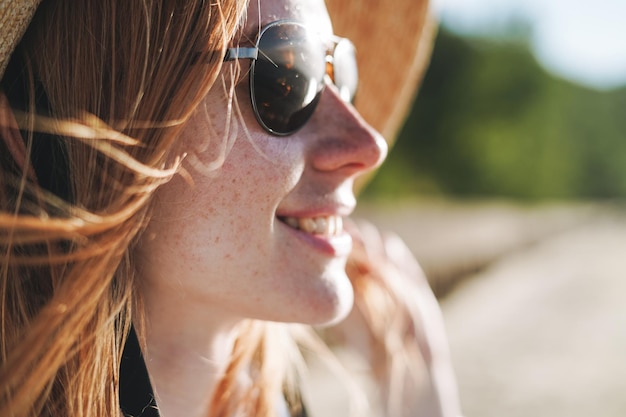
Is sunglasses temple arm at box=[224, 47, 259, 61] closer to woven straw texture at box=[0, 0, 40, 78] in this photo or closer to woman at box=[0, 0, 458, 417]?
woman at box=[0, 0, 458, 417]

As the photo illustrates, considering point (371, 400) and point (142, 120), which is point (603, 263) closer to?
point (371, 400)

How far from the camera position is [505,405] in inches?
181

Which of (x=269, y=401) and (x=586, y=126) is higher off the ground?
(x=269, y=401)

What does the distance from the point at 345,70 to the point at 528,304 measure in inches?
239

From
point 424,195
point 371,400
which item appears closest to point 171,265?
point 371,400

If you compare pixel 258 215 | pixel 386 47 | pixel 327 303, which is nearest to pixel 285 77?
pixel 258 215

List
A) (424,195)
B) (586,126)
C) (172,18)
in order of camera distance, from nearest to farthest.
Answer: (172,18) → (424,195) → (586,126)

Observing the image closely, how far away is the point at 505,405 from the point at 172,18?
4.02 metres

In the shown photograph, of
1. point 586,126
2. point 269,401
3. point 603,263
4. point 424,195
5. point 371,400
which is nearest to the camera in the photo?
point 269,401

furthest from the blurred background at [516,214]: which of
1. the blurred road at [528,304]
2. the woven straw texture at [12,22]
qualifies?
the woven straw texture at [12,22]

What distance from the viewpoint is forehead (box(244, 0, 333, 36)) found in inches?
53.4

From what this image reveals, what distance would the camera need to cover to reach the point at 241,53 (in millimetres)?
1328

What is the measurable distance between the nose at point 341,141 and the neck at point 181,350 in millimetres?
413

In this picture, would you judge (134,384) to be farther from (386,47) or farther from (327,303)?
(386,47)
